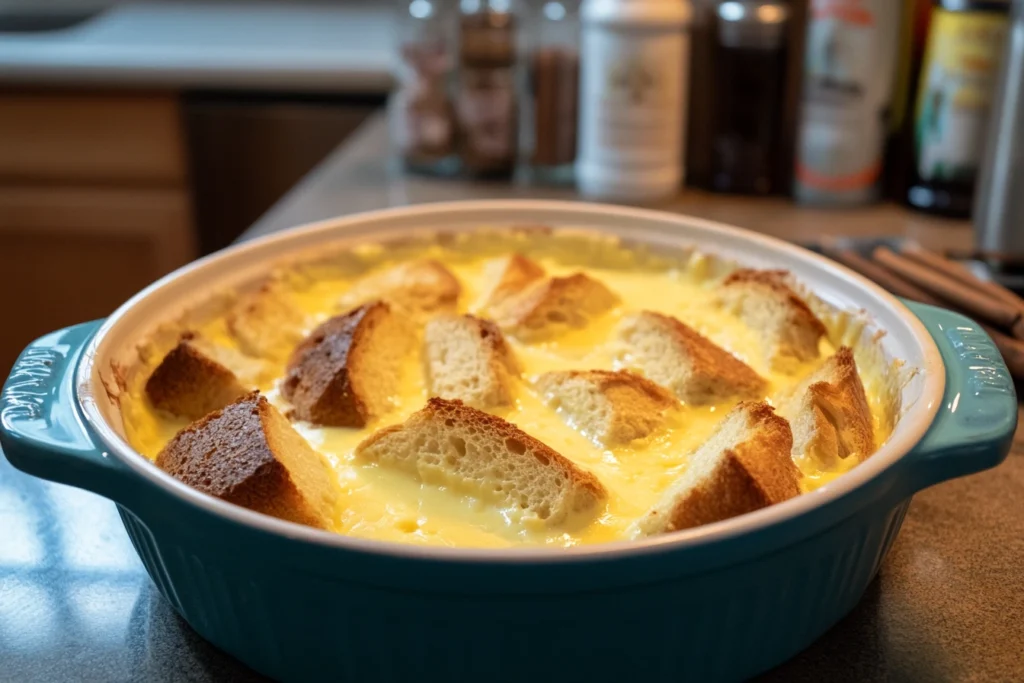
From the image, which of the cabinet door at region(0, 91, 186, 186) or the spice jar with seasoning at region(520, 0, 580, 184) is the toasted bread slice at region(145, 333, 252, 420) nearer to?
the spice jar with seasoning at region(520, 0, 580, 184)

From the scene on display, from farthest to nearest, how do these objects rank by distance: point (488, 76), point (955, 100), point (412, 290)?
point (488, 76)
point (955, 100)
point (412, 290)

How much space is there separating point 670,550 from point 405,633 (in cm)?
17

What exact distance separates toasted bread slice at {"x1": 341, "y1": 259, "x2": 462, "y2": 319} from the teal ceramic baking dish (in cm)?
43

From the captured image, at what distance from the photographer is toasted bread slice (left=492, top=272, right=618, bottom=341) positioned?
1.15 m

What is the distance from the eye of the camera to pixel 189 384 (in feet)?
3.18

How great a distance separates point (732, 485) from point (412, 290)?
0.59m

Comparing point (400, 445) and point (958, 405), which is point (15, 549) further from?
point (958, 405)

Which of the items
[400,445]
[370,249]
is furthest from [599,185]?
[400,445]

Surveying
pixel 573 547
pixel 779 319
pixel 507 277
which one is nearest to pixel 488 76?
pixel 507 277

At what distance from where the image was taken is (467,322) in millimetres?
1084

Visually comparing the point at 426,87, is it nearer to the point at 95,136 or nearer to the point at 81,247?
the point at 95,136

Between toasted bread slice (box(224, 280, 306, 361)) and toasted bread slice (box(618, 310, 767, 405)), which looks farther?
toasted bread slice (box(224, 280, 306, 361))

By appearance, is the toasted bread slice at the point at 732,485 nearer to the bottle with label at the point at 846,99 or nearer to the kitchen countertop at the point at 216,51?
the bottle with label at the point at 846,99

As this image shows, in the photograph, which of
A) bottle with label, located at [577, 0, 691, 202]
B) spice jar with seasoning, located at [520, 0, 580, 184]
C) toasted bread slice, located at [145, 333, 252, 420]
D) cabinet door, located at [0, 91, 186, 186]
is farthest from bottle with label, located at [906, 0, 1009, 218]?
cabinet door, located at [0, 91, 186, 186]
